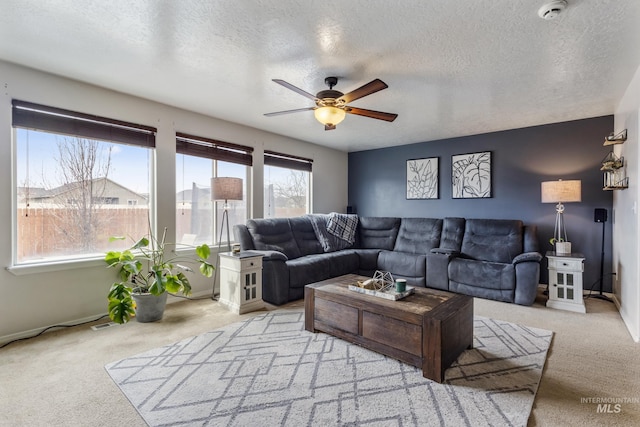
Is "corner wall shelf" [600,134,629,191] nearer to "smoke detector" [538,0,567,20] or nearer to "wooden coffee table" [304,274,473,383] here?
"smoke detector" [538,0,567,20]

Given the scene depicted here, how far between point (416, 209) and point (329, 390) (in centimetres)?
440

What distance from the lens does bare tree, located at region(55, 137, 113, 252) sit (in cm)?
308

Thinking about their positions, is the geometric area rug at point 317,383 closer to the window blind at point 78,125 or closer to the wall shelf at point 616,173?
the wall shelf at point 616,173

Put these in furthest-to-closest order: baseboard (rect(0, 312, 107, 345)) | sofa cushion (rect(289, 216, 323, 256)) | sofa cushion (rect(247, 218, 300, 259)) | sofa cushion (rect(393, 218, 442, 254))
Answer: sofa cushion (rect(393, 218, 442, 254))
sofa cushion (rect(289, 216, 323, 256))
sofa cushion (rect(247, 218, 300, 259))
baseboard (rect(0, 312, 107, 345))

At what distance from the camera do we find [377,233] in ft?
17.9

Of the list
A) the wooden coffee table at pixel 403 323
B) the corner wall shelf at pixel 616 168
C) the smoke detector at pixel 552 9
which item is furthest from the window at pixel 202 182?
the corner wall shelf at pixel 616 168

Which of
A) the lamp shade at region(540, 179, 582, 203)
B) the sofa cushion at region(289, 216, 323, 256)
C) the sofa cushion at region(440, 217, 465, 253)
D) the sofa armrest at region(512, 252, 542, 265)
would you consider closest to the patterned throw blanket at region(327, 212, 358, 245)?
the sofa cushion at region(289, 216, 323, 256)

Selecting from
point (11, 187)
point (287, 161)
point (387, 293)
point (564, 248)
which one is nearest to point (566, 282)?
point (564, 248)

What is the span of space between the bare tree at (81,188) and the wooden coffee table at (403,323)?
2.46 m

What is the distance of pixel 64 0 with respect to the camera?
187cm

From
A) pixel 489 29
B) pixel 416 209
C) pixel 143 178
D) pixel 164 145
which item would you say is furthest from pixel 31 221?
pixel 416 209

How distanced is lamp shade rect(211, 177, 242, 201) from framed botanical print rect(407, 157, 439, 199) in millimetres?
3396

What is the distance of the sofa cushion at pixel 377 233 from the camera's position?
531 cm

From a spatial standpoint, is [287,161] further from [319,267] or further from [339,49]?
[339,49]
